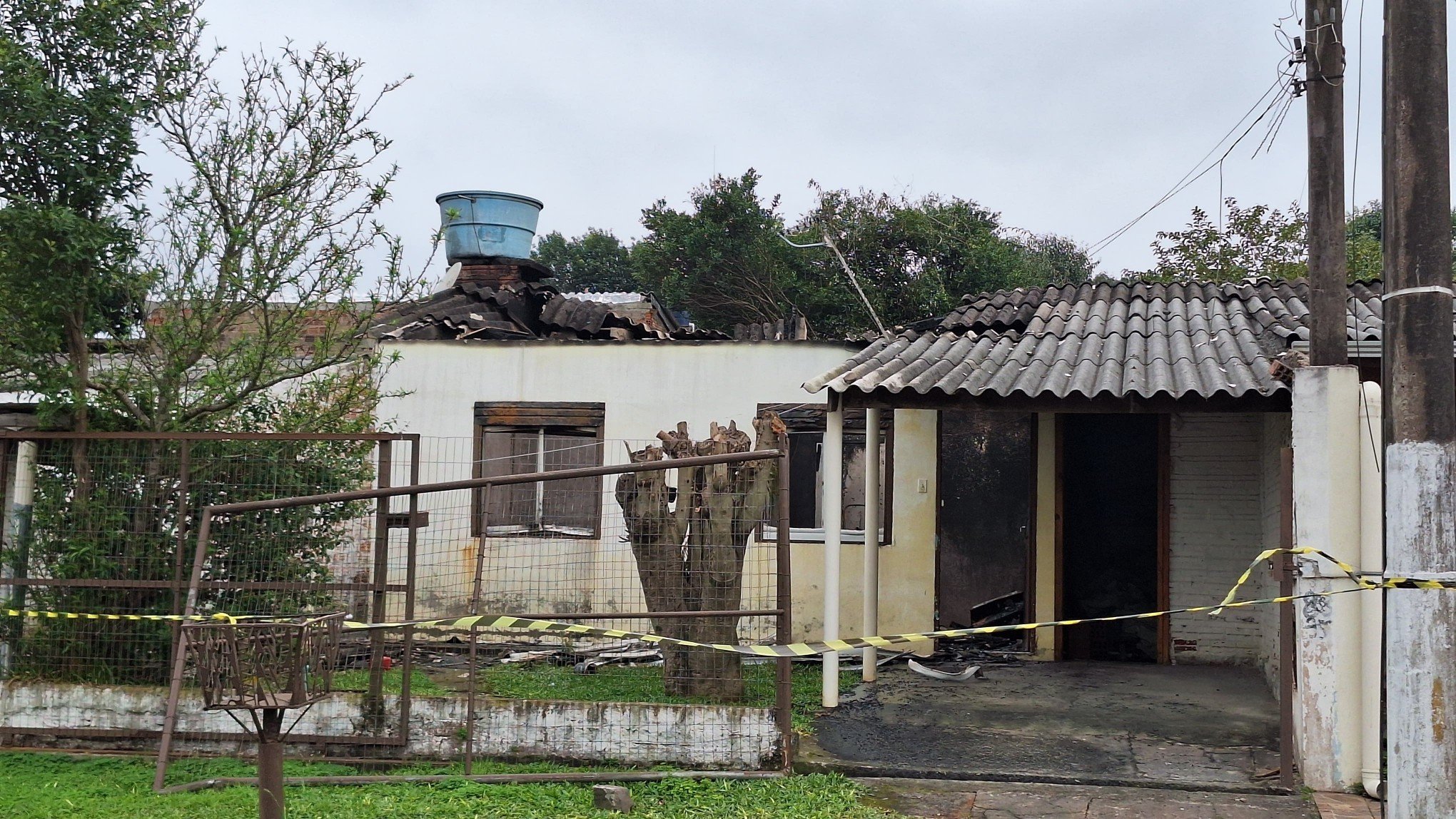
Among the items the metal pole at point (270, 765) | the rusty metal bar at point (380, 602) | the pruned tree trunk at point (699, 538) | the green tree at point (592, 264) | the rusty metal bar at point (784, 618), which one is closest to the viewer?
the metal pole at point (270, 765)

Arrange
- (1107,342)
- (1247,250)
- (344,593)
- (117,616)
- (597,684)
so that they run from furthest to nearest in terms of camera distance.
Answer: (1247,250) → (1107,342) → (597,684) → (344,593) → (117,616)

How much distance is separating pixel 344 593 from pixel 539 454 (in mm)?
3323

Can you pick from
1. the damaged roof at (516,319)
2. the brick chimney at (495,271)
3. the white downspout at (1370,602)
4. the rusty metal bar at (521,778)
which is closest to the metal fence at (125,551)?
the rusty metal bar at (521,778)

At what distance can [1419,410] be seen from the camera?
413 centimetres

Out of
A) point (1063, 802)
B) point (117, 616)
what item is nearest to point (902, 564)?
point (1063, 802)

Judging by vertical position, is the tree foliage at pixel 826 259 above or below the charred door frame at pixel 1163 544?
above

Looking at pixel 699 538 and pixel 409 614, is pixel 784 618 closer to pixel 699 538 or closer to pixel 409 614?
pixel 699 538

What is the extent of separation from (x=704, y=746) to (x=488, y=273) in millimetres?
8492

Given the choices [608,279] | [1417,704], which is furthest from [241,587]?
[608,279]

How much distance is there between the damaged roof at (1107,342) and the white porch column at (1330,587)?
0.94 meters

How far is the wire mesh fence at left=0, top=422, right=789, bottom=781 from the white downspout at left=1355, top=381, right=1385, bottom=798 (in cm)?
307

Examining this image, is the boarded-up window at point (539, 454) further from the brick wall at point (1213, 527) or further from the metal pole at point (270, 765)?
the metal pole at point (270, 765)

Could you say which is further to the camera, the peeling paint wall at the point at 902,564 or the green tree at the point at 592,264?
the green tree at the point at 592,264

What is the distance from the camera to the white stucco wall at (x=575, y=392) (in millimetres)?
10742
